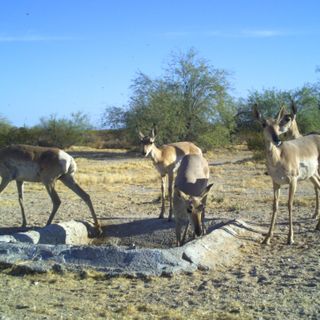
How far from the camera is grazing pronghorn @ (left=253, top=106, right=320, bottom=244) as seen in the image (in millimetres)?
10547

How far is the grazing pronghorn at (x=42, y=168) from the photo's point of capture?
1310cm

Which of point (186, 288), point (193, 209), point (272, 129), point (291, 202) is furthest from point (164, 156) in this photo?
point (186, 288)

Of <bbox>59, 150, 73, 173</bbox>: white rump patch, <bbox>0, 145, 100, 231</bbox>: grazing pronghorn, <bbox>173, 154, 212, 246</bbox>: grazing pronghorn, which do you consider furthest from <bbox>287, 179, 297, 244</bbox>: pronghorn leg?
<bbox>59, 150, 73, 173</bbox>: white rump patch

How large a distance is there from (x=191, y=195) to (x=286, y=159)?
6.99 feet

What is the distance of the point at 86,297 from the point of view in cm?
749

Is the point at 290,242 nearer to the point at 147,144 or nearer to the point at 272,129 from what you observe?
the point at 272,129

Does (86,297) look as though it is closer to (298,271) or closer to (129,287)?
(129,287)

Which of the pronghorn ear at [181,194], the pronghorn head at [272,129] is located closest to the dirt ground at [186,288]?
the pronghorn ear at [181,194]

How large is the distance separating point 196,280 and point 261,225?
187 inches

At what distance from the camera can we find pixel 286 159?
11.2 m

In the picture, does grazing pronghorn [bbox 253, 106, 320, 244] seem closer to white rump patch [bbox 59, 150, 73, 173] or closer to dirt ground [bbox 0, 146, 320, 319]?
dirt ground [bbox 0, 146, 320, 319]

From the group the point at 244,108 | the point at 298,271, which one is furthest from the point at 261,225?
the point at 244,108

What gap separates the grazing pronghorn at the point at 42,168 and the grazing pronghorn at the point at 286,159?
4.31m

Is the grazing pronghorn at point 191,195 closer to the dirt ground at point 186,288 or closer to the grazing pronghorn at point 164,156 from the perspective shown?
the dirt ground at point 186,288
